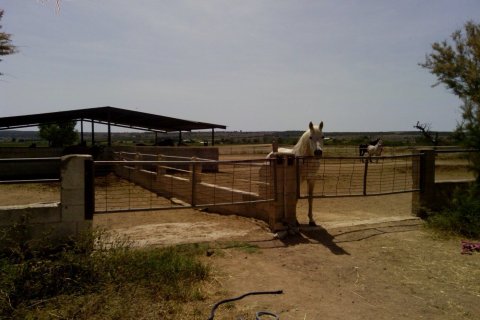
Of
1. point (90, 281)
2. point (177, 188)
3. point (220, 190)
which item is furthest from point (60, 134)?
point (90, 281)

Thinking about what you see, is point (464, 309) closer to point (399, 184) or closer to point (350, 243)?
point (350, 243)

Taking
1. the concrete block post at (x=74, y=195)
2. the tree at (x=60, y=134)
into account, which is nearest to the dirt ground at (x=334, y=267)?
the concrete block post at (x=74, y=195)

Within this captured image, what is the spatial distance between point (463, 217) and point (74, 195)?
690 centimetres

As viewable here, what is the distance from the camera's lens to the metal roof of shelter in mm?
20609

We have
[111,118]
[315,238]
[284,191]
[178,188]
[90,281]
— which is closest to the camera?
[90,281]

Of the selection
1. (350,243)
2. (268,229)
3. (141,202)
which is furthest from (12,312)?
(141,202)

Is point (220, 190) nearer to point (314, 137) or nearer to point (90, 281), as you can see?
point (314, 137)

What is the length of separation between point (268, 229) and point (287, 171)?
1168 millimetres

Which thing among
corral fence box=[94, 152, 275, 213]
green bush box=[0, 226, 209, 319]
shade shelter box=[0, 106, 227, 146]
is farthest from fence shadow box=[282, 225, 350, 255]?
shade shelter box=[0, 106, 227, 146]

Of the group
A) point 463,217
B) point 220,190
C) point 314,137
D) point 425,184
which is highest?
point 314,137

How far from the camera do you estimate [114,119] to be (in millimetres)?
23938

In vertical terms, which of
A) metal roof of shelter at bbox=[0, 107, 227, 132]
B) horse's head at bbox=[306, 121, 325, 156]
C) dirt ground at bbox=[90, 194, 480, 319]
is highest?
metal roof of shelter at bbox=[0, 107, 227, 132]

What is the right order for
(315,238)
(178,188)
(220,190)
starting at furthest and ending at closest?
1. (178,188)
2. (220,190)
3. (315,238)

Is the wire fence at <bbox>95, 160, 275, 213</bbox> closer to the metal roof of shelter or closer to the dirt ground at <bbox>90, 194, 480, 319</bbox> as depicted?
the dirt ground at <bbox>90, 194, 480, 319</bbox>
